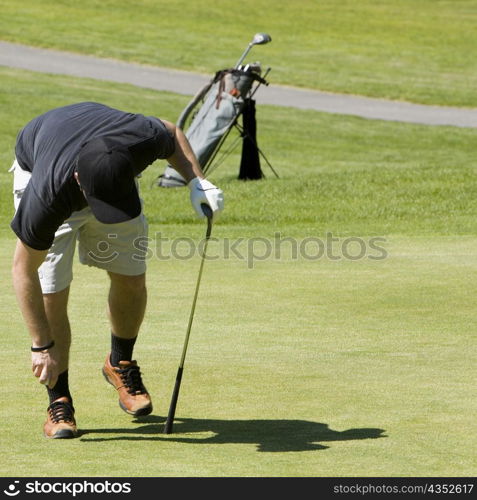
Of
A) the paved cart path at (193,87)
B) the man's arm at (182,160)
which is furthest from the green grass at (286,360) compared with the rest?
the paved cart path at (193,87)

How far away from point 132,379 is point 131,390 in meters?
0.06

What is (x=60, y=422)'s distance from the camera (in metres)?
5.33

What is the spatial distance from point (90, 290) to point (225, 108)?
8.22 metres

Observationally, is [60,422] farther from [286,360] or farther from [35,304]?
[286,360]

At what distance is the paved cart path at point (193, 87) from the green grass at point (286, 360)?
12.2m

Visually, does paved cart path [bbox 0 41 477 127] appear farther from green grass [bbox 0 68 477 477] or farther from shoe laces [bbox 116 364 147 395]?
shoe laces [bbox 116 364 147 395]

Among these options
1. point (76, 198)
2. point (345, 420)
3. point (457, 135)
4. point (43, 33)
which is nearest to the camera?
point (76, 198)

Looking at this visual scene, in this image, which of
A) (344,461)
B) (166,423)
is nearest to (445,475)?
(344,461)

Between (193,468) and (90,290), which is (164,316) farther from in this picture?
(193,468)

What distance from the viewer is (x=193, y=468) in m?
4.76

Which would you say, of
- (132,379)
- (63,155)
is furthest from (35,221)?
(132,379)

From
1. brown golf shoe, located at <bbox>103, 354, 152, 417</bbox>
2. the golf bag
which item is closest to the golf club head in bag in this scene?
the golf bag

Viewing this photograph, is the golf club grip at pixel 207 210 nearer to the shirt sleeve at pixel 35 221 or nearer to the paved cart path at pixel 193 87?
the shirt sleeve at pixel 35 221

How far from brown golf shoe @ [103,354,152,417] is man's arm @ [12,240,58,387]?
43 cm
